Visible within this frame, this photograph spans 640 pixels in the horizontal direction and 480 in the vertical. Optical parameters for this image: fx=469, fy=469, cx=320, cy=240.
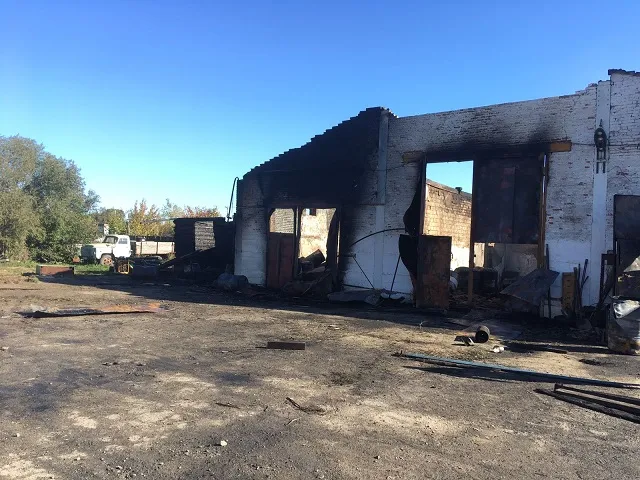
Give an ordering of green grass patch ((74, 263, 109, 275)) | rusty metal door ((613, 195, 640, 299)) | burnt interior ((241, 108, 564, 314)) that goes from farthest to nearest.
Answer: green grass patch ((74, 263, 109, 275))
burnt interior ((241, 108, 564, 314))
rusty metal door ((613, 195, 640, 299))

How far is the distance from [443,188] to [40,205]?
108 feet

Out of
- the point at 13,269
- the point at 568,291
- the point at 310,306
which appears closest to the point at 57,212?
the point at 13,269

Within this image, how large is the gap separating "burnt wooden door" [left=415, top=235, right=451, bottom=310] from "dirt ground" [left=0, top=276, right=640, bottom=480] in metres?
4.37

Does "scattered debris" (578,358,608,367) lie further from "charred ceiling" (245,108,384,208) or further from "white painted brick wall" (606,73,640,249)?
"charred ceiling" (245,108,384,208)

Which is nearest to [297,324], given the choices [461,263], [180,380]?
[180,380]

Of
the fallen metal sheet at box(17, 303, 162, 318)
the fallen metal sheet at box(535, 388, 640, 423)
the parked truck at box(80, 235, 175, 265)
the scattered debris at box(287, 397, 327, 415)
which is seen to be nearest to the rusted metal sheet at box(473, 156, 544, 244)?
the fallen metal sheet at box(535, 388, 640, 423)

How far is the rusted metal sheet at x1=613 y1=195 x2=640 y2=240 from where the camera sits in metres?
11.0

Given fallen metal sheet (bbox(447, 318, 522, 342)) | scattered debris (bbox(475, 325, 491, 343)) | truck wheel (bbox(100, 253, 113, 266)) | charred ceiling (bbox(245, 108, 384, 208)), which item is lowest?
fallen metal sheet (bbox(447, 318, 522, 342))

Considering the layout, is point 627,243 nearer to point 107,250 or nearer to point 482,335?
point 482,335

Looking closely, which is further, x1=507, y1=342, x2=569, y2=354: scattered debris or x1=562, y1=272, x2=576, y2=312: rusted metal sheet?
x1=562, y1=272, x2=576, y2=312: rusted metal sheet

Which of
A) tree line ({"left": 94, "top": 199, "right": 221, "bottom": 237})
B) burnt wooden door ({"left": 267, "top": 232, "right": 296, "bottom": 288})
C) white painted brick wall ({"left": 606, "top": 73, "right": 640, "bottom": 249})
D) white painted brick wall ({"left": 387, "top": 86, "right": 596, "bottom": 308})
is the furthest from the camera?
tree line ({"left": 94, "top": 199, "right": 221, "bottom": 237})

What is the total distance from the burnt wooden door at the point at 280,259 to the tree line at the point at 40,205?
820 inches

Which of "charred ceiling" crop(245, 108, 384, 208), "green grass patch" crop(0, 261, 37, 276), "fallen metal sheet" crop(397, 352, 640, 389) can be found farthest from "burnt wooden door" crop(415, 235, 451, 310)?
"green grass patch" crop(0, 261, 37, 276)

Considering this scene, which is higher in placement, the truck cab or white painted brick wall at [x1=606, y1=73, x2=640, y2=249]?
white painted brick wall at [x1=606, y1=73, x2=640, y2=249]
